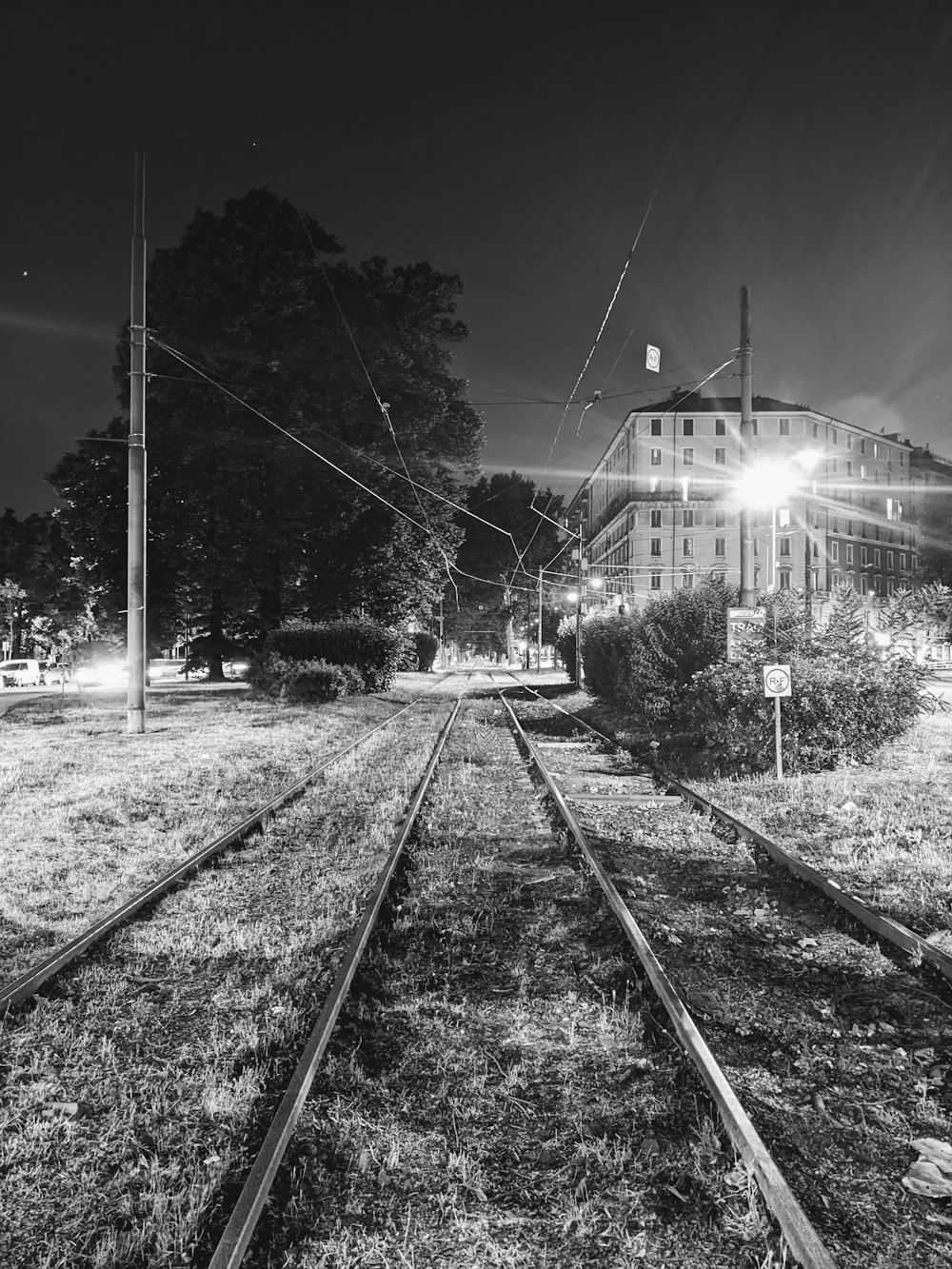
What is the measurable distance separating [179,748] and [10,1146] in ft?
40.3

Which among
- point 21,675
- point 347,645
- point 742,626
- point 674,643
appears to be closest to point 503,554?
point 21,675

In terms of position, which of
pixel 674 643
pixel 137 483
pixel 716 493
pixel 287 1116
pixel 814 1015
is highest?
pixel 716 493

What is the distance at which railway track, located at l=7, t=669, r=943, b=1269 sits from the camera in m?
2.63

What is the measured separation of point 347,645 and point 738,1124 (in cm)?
2629

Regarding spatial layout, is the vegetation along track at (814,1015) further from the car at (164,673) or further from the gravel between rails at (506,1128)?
the car at (164,673)

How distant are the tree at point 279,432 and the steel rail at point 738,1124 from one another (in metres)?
24.2

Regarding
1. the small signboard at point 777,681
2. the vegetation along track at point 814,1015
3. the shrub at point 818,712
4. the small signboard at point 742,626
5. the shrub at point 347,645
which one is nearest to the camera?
the vegetation along track at point 814,1015

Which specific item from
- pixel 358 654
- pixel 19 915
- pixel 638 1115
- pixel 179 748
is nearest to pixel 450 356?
pixel 358 654

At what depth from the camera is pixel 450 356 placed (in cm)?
3259

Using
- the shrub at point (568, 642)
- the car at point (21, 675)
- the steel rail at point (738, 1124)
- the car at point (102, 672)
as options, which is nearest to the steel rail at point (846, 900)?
the steel rail at point (738, 1124)

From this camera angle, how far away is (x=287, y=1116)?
313cm

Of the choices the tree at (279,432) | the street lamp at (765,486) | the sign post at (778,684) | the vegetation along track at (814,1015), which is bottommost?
the vegetation along track at (814,1015)

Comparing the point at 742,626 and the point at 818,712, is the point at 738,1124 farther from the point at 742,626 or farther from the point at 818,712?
the point at 742,626

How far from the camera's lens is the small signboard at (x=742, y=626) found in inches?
508
